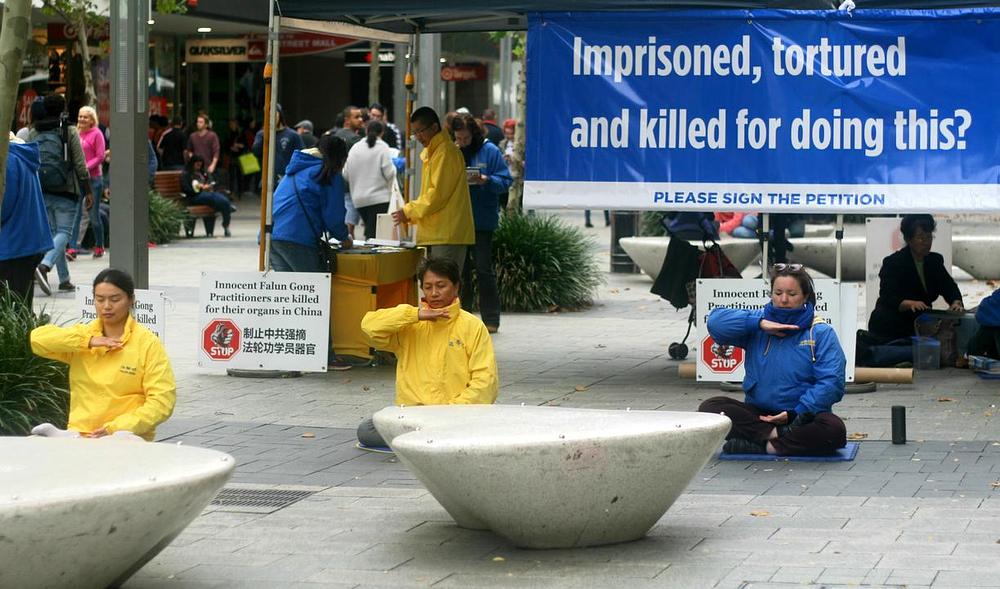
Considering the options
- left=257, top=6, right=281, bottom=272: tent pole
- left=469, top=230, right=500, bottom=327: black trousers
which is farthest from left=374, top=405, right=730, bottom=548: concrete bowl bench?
left=469, top=230, right=500, bottom=327: black trousers

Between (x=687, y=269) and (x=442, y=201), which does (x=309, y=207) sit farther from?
(x=687, y=269)

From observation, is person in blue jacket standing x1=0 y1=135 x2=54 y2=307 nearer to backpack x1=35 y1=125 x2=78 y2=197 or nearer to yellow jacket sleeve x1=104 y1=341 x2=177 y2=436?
backpack x1=35 y1=125 x2=78 y2=197

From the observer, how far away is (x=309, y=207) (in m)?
11.4

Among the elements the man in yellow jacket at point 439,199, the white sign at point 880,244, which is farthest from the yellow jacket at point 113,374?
the white sign at point 880,244

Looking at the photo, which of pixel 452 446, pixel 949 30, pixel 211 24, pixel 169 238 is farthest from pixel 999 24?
pixel 211 24

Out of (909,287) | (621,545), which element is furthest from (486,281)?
(621,545)

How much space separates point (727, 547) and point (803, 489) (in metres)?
1.33

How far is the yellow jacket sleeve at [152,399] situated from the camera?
6.64 metres

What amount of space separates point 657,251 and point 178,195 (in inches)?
372

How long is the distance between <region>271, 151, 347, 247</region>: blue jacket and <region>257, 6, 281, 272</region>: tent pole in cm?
30

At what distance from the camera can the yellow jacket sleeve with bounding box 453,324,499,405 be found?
7.52 m

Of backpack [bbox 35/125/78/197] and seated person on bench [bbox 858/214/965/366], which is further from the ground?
backpack [bbox 35/125/78/197]

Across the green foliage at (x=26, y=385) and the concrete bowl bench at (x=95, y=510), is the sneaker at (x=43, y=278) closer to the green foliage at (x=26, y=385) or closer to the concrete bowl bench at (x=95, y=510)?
the green foliage at (x=26, y=385)

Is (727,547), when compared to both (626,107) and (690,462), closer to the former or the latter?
(690,462)
